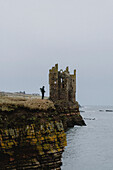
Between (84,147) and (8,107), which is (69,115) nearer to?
(84,147)

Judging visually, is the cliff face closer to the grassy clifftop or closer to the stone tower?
the grassy clifftop

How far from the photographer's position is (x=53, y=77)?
69.2 metres

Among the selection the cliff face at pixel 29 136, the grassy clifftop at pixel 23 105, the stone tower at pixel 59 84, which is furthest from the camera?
the stone tower at pixel 59 84

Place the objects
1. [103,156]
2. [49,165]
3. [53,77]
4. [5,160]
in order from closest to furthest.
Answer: [5,160] < [49,165] < [103,156] < [53,77]

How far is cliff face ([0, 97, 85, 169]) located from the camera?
15.1 metres

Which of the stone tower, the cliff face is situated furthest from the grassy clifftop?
the stone tower

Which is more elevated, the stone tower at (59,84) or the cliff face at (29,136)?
the stone tower at (59,84)

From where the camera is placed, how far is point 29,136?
51.6 feet

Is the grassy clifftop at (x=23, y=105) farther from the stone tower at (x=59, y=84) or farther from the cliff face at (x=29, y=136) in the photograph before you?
the stone tower at (x=59, y=84)

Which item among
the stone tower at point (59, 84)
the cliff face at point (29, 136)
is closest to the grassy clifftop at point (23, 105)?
the cliff face at point (29, 136)

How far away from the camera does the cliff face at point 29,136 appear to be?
49.5ft

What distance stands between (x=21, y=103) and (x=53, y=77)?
5235 centimetres

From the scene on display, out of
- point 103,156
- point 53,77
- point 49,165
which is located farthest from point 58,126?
point 53,77

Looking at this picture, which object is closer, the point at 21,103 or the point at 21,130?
the point at 21,130
